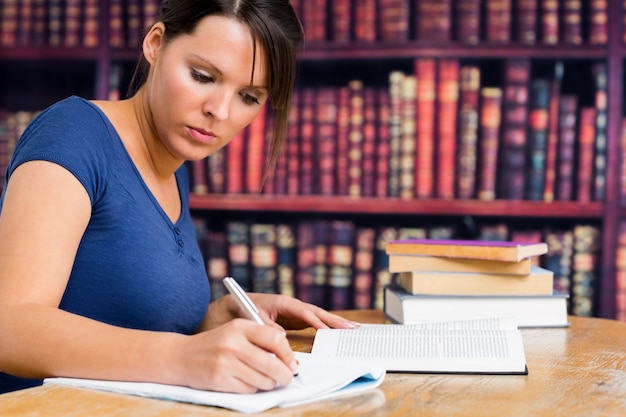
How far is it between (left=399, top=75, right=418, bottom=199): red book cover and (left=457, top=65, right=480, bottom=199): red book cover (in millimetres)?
130

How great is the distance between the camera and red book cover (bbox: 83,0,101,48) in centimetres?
244

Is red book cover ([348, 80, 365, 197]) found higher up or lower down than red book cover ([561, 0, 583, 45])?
lower down

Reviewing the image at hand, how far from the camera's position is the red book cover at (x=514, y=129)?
2264mm

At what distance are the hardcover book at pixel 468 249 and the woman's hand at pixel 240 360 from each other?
1.86 ft

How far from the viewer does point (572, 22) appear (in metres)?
2.26

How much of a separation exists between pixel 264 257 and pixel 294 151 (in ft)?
1.04

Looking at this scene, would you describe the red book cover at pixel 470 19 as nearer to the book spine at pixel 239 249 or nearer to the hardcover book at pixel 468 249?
the book spine at pixel 239 249

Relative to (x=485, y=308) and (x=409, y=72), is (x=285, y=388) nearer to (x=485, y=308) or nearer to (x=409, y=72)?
(x=485, y=308)

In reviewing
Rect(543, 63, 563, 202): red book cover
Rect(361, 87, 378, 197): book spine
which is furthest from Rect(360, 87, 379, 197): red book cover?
Rect(543, 63, 563, 202): red book cover

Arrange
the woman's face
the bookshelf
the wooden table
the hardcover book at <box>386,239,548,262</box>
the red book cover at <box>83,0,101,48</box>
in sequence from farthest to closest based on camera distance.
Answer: the red book cover at <box>83,0,101,48</box>, the bookshelf, the hardcover book at <box>386,239,548,262</box>, the woman's face, the wooden table

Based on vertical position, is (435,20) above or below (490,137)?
above

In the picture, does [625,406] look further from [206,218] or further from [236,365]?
[206,218]

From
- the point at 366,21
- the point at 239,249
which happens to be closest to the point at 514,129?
the point at 366,21

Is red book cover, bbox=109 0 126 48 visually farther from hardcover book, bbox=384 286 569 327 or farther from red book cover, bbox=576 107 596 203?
hardcover book, bbox=384 286 569 327
